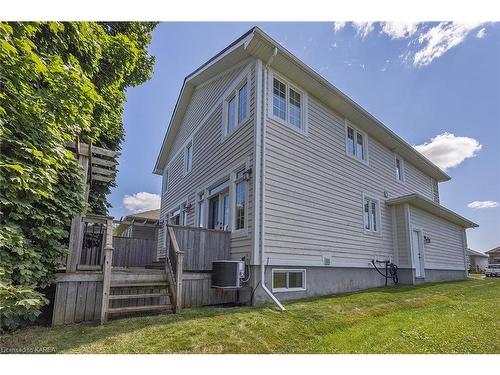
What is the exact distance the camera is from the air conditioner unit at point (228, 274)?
5.77 meters

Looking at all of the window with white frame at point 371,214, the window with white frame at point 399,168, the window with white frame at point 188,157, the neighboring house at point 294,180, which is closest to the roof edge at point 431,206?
the neighboring house at point 294,180

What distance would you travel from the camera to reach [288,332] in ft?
13.4

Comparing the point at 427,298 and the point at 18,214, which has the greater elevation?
the point at 18,214

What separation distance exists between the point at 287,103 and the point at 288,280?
4.47 meters

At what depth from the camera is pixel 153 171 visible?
17297 millimetres

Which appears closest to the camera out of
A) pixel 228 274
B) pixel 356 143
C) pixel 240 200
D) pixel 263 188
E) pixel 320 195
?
pixel 228 274

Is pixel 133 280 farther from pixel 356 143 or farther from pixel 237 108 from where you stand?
pixel 356 143

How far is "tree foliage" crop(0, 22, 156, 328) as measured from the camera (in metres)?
3.63

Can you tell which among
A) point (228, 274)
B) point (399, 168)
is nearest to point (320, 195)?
point (228, 274)

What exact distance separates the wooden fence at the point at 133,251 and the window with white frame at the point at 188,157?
3.25 metres

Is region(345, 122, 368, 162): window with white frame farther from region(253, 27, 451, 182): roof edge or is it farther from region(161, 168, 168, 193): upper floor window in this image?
region(161, 168, 168, 193): upper floor window
